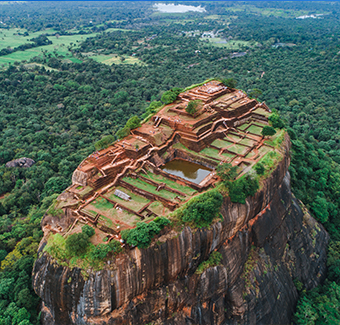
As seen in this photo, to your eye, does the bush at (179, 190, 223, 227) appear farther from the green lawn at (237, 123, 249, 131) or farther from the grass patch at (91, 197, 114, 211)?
the green lawn at (237, 123, 249, 131)

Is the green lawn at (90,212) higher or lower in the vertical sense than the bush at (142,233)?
lower

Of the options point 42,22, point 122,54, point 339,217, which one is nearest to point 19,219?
point 339,217

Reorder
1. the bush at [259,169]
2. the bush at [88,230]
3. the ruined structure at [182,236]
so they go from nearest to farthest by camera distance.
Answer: the ruined structure at [182,236]
the bush at [88,230]
the bush at [259,169]

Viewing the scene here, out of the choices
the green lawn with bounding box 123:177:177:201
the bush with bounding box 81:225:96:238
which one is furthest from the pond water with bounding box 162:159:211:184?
the bush with bounding box 81:225:96:238

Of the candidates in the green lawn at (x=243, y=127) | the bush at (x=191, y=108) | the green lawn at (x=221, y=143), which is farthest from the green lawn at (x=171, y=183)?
the green lawn at (x=243, y=127)

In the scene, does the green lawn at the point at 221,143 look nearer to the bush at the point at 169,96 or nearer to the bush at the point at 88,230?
the bush at the point at 169,96

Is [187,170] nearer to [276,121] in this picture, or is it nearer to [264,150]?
[264,150]
